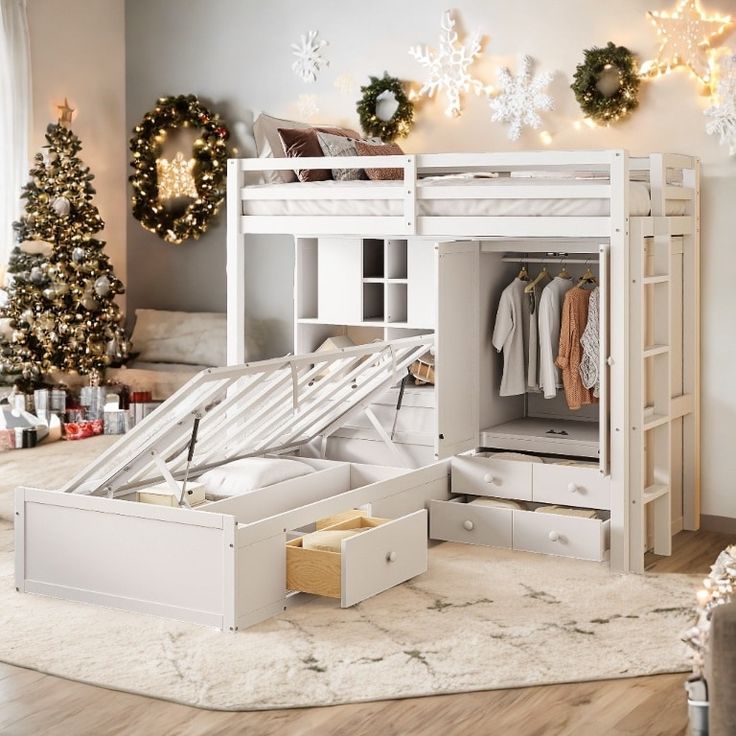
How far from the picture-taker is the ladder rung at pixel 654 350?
4664 millimetres

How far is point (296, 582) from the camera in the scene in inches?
161

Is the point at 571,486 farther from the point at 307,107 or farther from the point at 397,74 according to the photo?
the point at 307,107

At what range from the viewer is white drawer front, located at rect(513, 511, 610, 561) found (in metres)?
4.70

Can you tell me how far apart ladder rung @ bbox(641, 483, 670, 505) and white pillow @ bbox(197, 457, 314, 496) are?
1.46 meters

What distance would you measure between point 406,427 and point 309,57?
7.57ft

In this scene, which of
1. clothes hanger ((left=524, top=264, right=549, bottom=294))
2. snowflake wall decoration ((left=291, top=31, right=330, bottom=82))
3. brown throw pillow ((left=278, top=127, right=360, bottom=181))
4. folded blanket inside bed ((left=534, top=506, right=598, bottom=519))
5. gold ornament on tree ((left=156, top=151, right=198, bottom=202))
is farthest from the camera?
gold ornament on tree ((left=156, top=151, right=198, bottom=202))

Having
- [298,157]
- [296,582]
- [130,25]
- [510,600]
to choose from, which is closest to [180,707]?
[296,582]

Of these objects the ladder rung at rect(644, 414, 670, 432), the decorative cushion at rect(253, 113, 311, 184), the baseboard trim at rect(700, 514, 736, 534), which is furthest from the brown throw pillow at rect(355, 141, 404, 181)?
the baseboard trim at rect(700, 514, 736, 534)

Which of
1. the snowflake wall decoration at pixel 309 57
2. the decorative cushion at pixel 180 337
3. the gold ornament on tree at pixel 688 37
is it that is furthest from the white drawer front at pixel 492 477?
the snowflake wall decoration at pixel 309 57

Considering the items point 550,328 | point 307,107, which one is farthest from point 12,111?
point 550,328

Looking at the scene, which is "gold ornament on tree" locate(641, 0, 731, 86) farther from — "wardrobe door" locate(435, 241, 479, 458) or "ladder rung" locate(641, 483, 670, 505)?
"ladder rung" locate(641, 483, 670, 505)

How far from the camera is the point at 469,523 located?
197 inches

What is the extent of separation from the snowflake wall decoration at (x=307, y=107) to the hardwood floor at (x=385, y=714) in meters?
3.98

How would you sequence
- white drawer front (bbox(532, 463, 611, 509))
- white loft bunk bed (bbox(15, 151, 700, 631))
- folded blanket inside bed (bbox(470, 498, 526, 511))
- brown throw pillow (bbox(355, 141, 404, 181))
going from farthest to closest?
1. brown throw pillow (bbox(355, 141, 404, 181))
2. folded blanket inside bed (bbox(470, 498, 526, 511))
3. white drawer front (bbox(532, 463, 611, 509))
4. white loft bunk bed (bbox(15, 151, 700, 631))
